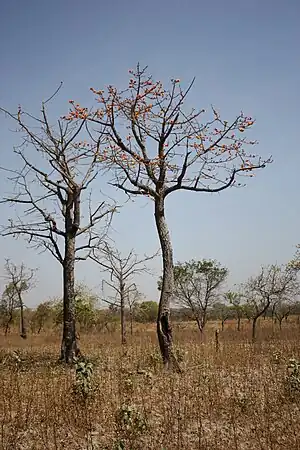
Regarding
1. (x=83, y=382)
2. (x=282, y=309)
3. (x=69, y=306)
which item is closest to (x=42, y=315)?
(x=282, y=309)

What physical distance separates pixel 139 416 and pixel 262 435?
4.45 feet

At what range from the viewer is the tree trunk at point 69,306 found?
10.7m

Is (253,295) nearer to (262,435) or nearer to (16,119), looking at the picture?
(16,119)

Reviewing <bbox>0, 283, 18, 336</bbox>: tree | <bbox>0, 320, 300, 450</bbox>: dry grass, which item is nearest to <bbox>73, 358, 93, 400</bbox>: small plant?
<bbox>0, 320, 300, 450</bbox>: dry grass

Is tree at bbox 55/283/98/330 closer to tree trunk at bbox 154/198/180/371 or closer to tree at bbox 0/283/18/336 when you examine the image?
tree at bbox 0/283/18/336

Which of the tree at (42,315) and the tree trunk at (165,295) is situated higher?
the tree trunk at (165,295)

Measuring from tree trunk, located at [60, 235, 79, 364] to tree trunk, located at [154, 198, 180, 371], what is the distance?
290cm

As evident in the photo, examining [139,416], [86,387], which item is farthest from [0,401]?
[139,416]

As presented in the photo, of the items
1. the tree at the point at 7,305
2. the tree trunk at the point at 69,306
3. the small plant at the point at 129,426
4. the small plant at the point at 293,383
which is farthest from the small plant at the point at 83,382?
the tree at the point at 7,305

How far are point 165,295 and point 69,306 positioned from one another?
10.1 feet

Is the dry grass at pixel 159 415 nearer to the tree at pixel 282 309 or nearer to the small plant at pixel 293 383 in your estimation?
the small plant at pixel 293 383

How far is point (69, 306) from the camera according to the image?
11.0 m

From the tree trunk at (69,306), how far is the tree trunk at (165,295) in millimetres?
2905

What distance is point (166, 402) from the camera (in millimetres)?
5906
